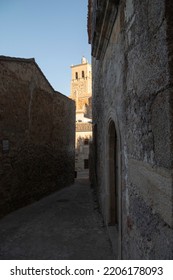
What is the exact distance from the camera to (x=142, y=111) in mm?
2031

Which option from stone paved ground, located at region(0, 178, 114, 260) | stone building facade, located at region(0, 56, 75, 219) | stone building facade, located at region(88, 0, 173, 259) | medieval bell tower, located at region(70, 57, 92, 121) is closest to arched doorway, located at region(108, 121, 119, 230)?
stone paved ground, located at region(0, 178, 114, 260)

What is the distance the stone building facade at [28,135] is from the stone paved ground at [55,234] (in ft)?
2.99

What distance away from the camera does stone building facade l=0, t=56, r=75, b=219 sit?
7.14 metres

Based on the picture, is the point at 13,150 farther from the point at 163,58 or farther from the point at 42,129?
the point at 163,58

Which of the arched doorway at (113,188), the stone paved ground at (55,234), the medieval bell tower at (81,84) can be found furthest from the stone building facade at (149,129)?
the medieval bell tower at (81,84)

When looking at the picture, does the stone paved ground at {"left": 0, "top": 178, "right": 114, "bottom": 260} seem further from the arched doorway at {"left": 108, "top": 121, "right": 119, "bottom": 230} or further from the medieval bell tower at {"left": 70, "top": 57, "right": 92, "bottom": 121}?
the medieval bell tower at {"left": 70, "top": 57, "right": 92, "bottom": 121}

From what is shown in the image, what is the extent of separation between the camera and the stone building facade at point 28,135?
714cm

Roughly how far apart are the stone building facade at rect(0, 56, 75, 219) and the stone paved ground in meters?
0.91

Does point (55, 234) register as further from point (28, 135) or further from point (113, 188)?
point (28, 135)

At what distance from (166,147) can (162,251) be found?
0.70m

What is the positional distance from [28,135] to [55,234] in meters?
4.23

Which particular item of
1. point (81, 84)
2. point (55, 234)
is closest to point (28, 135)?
point (55, 234)

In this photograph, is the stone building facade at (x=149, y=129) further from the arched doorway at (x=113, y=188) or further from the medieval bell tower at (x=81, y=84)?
the medieval bell tower at (x=81, y=84)

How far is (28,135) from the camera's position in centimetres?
851
